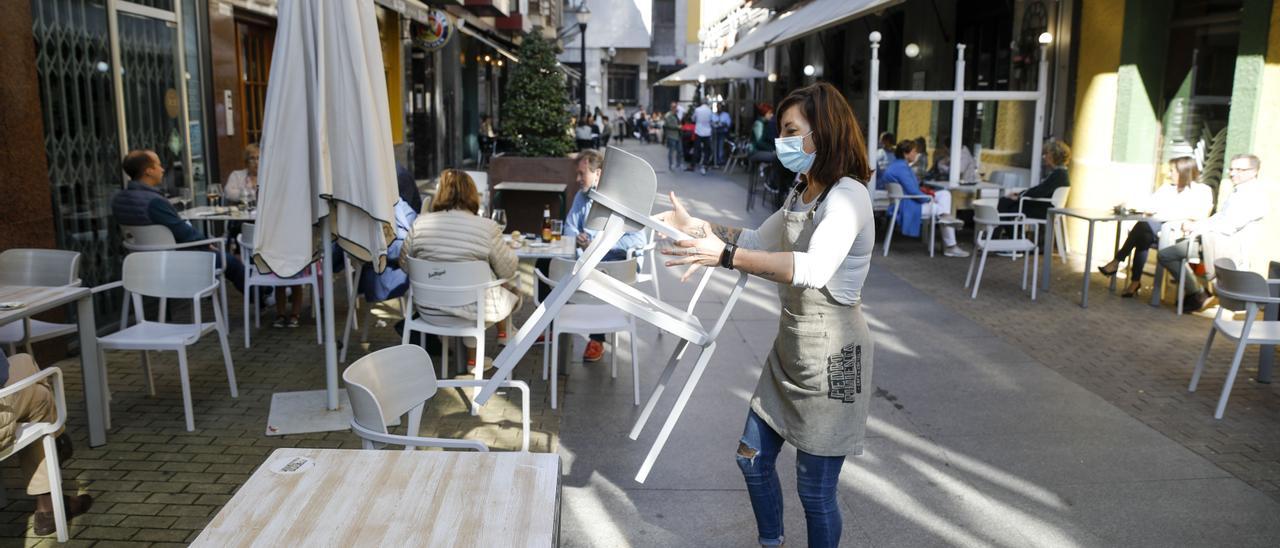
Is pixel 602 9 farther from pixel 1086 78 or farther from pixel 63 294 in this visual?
pixel 63 294

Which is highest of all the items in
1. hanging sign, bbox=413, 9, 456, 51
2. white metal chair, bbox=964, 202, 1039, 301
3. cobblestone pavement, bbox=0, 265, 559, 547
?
hanging sign, bbox=413, 9, 456, 51

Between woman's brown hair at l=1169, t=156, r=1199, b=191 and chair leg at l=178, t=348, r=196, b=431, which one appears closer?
chair leg at l=178, t=348, r=196, b=431

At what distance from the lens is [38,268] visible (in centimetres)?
547

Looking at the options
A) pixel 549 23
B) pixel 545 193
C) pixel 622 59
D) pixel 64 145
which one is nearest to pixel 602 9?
pixel 622 59

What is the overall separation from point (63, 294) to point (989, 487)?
4524 mm

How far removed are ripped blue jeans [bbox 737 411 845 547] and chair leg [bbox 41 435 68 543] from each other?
2.69m

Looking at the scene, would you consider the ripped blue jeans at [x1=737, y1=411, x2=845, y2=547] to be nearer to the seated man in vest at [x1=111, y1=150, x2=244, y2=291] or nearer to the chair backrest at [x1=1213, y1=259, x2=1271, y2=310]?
the chair backrest at [x1=1213, y1=259, x2=1271, y2=310]

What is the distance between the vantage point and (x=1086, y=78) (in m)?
11.5

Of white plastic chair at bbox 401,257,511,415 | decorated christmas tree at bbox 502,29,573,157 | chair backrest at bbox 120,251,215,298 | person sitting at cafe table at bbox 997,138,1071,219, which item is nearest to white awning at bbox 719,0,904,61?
person sitting at cafe table at bbox 997,138,1071,219

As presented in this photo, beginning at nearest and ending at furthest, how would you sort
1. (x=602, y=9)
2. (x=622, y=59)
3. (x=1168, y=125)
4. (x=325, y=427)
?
(x=325, y=427), (x=1168, y=125), (x=602, y=9), (x=622, y=59)

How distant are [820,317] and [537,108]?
10.7 metres

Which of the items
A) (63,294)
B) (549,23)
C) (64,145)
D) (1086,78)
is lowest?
(63,294)

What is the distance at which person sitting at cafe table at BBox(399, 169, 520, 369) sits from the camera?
565cm

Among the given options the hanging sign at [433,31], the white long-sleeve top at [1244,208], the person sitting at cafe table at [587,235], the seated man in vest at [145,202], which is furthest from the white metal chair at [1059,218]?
the hanging sign at [433,31]
